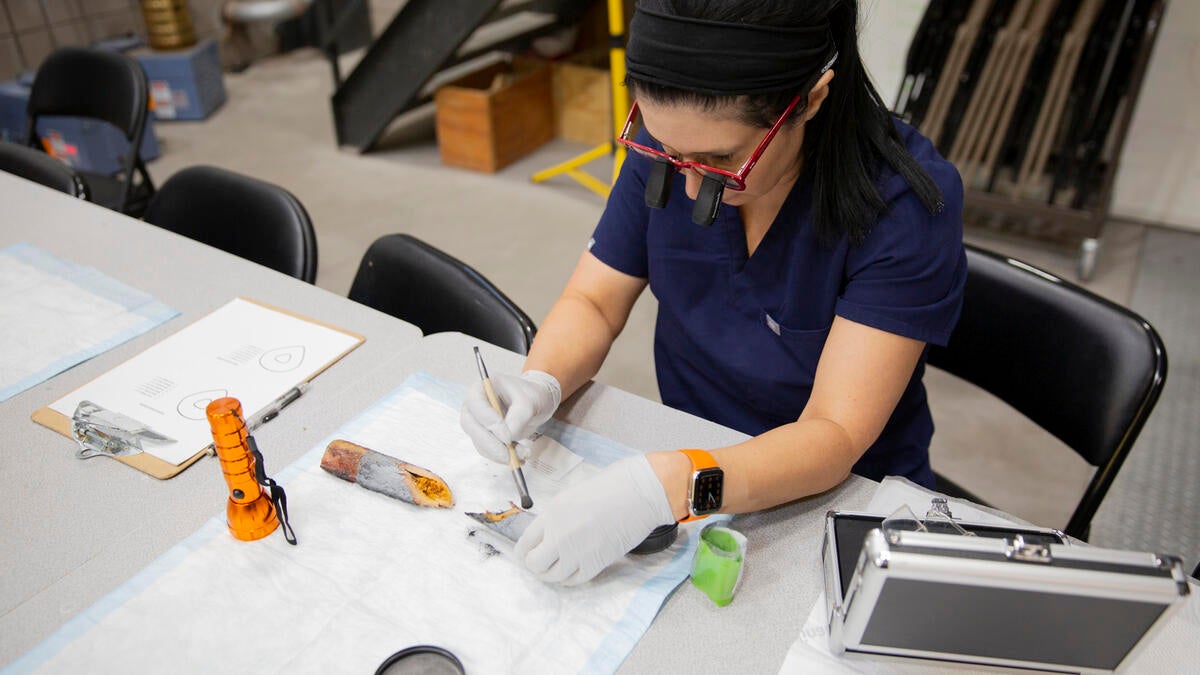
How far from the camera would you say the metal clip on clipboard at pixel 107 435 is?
102cm

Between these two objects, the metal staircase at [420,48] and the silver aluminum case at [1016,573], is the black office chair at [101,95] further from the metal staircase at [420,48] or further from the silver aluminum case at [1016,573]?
the silver aluminum case at [1016,573]

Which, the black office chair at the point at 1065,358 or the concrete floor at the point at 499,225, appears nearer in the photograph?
the black office chair at the point at 1065,358

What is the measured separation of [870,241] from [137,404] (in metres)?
1.04

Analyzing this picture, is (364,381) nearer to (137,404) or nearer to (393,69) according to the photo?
(137,404)

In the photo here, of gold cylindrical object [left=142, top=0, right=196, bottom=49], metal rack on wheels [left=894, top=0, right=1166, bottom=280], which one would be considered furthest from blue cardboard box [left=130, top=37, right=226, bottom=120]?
metal rack on wheels [left=894, top=0, right=1166, bottom=280]

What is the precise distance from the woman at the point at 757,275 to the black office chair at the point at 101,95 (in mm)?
1797

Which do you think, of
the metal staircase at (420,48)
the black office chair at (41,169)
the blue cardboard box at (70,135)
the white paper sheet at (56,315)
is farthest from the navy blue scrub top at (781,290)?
the blue cardboard box at (70,135)

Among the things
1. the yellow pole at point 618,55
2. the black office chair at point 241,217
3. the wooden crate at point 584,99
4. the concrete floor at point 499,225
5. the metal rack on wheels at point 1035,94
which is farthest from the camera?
the wooden crate at point 584,99

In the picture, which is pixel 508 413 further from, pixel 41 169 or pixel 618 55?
pixel 618 55

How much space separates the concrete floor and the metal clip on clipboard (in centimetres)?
146

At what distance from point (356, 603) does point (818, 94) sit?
78 centimetres

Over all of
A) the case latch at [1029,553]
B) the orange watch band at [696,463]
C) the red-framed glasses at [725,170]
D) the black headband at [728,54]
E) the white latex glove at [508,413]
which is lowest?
the white latex glove at [508,413]

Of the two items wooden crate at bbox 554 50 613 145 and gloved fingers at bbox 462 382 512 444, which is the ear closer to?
gloved fingers at bbox 462 382 512 444

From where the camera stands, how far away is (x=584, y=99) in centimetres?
388
